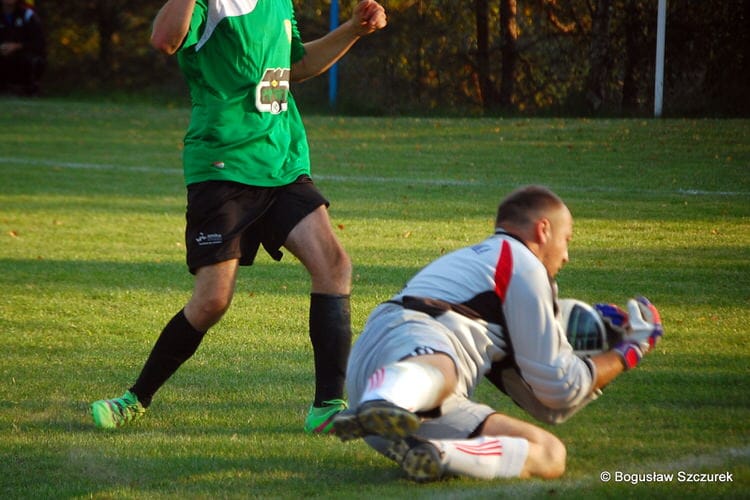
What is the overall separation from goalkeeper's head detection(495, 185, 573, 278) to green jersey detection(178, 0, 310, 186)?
1.20 meters

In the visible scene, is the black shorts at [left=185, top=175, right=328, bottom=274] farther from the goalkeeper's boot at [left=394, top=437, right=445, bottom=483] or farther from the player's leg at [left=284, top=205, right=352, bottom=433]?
the goalkeeper's boot at [left=394, top=437, right=445, bottom=483]

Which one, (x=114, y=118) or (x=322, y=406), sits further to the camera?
(x=114, y=118)

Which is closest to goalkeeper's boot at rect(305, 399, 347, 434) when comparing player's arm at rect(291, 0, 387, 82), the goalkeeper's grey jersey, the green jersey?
the goalkeeper's grey jersey

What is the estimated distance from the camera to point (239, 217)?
5242 millimetres

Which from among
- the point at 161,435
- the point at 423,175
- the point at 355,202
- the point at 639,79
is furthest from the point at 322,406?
the point at 639,79

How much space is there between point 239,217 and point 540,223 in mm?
1357

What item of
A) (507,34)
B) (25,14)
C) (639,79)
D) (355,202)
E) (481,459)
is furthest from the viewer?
(25,14)

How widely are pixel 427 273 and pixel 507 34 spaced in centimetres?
1906

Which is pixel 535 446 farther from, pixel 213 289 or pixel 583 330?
pixel 213 289

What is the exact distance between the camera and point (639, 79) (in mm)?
21047

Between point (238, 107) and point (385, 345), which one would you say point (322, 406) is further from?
point (238, 107)

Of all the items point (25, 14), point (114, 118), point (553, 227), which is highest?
point (553, 227)

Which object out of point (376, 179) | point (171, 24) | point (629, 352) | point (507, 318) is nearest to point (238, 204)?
point (171, 24)

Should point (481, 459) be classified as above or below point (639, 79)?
above
